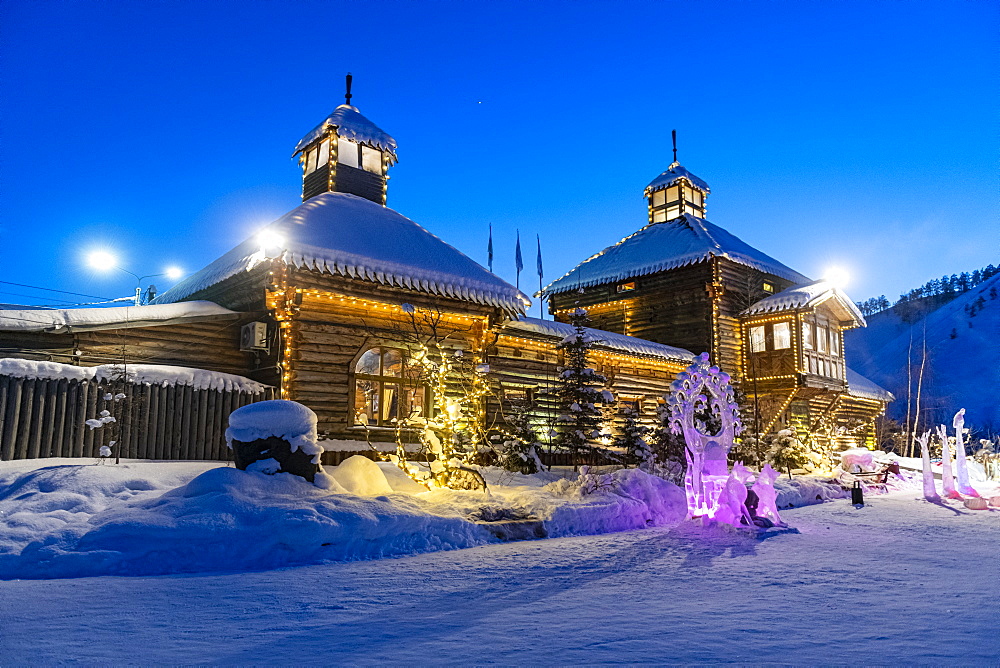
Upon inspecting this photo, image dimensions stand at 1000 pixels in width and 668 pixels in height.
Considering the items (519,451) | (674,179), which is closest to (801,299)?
(674,179)

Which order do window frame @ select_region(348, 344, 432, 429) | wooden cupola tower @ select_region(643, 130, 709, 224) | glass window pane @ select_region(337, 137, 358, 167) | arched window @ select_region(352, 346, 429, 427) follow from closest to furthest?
window frame @ select_region(348, 344, 432, 429), arched window @ select_region(352, 346, 429, 427), glass window pane @ select_region(337, 137, 358, 167), wooden cupola tower @ select_region(643, 130, 709, 224)

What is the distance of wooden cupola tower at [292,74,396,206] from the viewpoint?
64.8 ft

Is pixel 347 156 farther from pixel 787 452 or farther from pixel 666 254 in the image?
pixel 787 452

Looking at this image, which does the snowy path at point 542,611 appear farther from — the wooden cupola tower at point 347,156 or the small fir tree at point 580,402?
the wooden cupola tower at point 347,156

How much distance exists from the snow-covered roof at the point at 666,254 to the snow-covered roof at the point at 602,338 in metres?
3.79

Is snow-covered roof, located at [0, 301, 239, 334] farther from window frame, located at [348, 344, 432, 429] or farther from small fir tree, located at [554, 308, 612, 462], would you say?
small fir tree, located at [554, 308, 612, 462]

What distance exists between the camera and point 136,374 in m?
12.5

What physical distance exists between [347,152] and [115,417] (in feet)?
35.2

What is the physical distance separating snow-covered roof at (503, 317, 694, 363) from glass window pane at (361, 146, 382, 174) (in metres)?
6.31

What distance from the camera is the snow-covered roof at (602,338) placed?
64.4ft

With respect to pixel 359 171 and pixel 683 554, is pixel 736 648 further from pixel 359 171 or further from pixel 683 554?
pixel 359 171

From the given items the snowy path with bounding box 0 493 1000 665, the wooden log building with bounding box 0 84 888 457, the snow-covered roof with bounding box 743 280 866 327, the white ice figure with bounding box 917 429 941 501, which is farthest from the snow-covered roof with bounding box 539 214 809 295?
the snowy path with bounding box 0 493 1000 665

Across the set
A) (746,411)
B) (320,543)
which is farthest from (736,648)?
(746,411)

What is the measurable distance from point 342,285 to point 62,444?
6.15 metres
